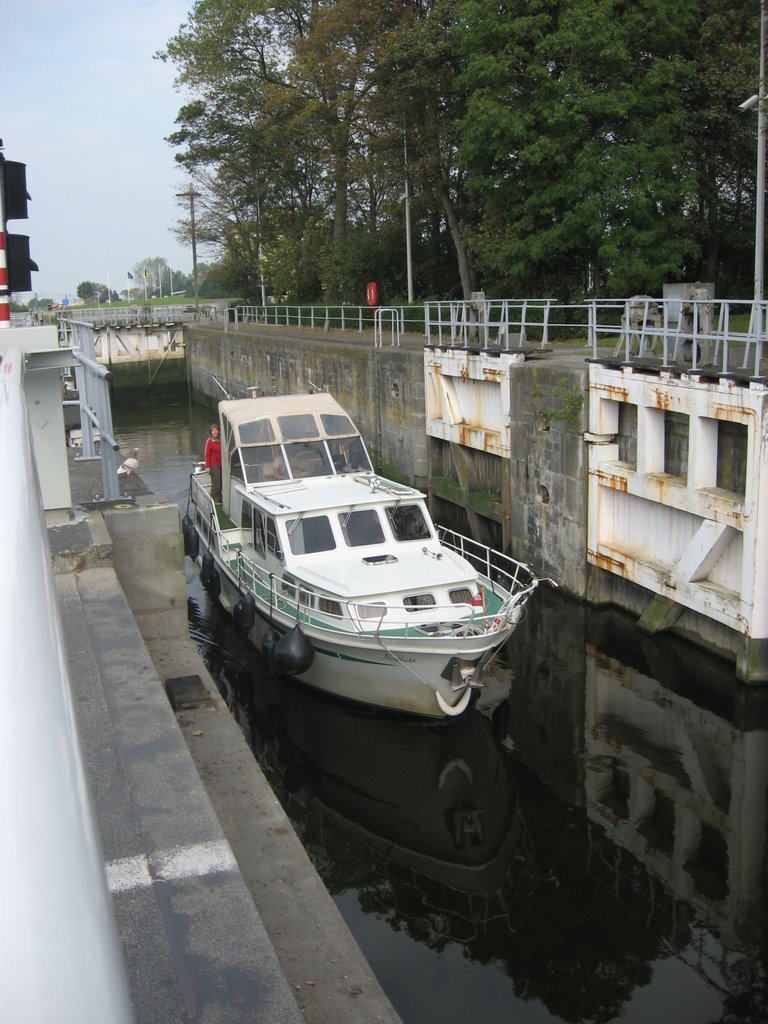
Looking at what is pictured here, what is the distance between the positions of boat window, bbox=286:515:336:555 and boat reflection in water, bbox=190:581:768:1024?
203 cm

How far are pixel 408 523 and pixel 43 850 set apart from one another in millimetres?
13893

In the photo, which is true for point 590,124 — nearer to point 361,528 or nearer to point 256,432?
point 256,432

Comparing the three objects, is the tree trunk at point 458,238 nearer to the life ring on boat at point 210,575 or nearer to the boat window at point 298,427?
the boat window at point 298,427

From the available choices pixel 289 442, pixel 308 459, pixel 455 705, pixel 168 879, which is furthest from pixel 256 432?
pixel 168 879

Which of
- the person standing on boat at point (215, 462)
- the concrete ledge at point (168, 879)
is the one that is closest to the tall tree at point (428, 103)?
the person standing on boat at point (215, 462)

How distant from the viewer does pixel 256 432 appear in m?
17.3

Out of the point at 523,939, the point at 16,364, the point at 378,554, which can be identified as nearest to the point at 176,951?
the point at 16,364

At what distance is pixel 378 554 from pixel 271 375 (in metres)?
25.6

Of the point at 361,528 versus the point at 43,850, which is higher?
the point at 43,850

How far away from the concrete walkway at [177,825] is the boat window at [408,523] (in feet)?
17.4

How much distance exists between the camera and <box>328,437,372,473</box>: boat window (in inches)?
674

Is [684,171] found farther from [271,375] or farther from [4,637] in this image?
[4,637]

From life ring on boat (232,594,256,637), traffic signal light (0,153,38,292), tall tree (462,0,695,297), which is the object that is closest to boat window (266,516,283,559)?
life ring on boat (232,594,256,637)

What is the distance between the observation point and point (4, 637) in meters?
1.26
